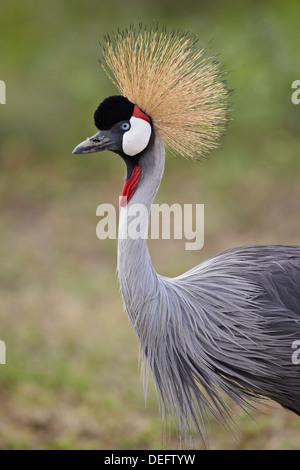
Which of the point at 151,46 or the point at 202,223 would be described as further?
the point at 202,223

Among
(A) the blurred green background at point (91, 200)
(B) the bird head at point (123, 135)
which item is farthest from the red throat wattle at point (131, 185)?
(A) the blurred green background at point (91, 200)

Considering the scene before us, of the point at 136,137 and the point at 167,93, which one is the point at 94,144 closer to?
the point at 136,137

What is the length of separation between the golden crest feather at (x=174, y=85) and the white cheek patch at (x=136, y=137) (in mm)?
78

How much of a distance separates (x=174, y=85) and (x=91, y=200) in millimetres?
3139

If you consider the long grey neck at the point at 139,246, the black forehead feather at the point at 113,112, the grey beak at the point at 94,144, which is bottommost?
the long grey neck at the point at 139,246

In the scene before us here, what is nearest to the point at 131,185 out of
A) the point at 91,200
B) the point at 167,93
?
the point at 167,93

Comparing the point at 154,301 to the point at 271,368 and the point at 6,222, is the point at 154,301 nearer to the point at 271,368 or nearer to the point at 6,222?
the point at 271,368

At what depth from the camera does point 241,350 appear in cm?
199

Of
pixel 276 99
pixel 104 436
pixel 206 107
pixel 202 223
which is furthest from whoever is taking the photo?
pixel 276 99

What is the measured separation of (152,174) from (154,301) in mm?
348

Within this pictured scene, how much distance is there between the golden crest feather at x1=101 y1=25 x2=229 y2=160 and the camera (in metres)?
2.00

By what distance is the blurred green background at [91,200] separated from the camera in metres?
3.10

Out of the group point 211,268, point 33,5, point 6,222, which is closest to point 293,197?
point 6,222

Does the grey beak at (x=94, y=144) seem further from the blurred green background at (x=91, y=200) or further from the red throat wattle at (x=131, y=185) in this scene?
the blurred green background at (x=91, y=200)
